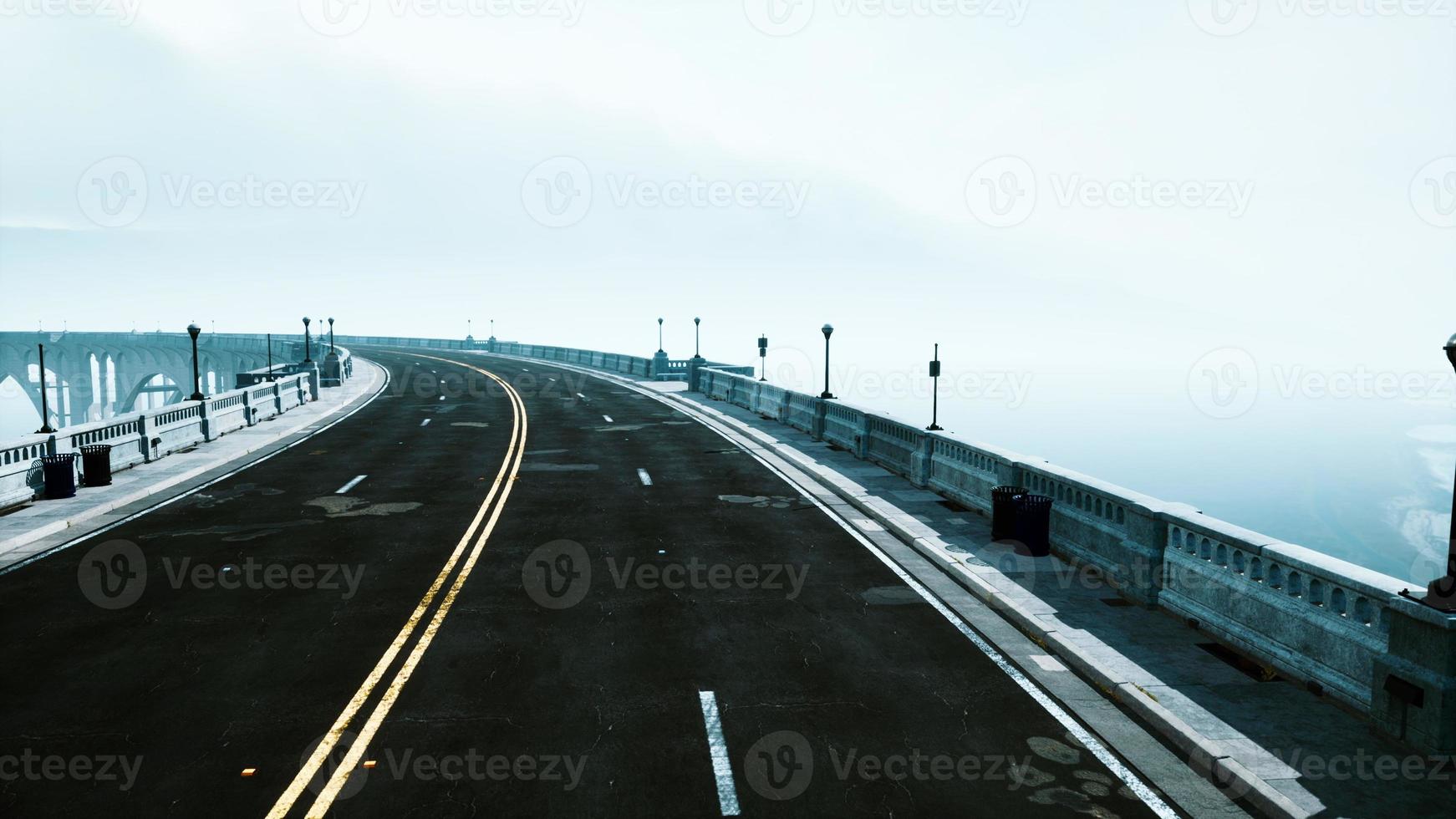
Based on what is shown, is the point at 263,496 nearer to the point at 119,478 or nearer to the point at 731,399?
the point at 119,478

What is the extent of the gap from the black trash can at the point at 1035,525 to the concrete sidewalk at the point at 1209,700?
21 centimetres

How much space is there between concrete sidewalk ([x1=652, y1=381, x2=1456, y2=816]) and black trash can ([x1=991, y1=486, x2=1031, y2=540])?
0.95ft

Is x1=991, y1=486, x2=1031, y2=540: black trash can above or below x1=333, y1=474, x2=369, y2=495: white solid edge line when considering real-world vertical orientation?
above

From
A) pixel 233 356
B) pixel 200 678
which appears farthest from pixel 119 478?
pixel 233 356

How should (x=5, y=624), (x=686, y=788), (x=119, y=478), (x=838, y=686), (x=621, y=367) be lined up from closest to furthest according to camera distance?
(x=686, y=788)
(x=838, y=686)
(x=5, y=624)
(x=119, y=478)
(x=621, y=367)

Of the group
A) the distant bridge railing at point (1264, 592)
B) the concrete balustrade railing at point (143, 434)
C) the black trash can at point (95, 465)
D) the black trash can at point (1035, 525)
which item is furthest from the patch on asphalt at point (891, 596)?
the black trash can at point (95, 465)

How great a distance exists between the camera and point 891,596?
1080cm

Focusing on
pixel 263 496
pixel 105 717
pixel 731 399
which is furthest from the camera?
pixel 731 399

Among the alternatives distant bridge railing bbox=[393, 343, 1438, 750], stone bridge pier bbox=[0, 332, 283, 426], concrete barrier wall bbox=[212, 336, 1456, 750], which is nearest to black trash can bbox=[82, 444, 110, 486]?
concrete barrier wall bbox=[212, 336, 1456, 750]

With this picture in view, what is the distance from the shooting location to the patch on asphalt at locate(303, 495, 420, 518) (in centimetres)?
1552

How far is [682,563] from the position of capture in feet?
40.1

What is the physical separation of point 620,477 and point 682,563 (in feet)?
→ 23.4

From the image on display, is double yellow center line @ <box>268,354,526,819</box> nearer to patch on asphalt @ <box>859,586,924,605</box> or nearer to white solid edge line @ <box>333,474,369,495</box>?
white solid edge line @ <box>333,474,369,495</box>

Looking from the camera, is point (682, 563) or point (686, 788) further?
point (682, 563)
